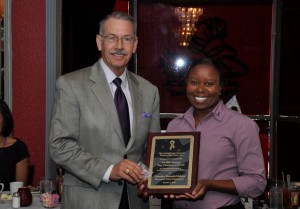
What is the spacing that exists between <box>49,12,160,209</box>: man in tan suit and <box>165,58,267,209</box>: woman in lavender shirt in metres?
0.28

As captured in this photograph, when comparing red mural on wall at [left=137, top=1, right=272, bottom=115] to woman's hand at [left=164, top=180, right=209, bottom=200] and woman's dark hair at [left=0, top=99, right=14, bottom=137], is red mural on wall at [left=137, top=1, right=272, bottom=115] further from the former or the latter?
woman's hand at [left=164, top=180, right=209, bottom=200]

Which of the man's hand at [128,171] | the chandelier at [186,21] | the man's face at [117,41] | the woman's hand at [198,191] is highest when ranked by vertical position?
the chandelier at [186,21]

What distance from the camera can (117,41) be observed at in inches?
99.2

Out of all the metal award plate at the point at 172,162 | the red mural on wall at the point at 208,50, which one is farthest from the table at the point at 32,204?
the red mural on wall at the point at 208,50

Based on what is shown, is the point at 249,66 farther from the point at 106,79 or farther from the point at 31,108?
the point at 106,79

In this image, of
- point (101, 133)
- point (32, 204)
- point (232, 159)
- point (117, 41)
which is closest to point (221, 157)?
point (232, 159)

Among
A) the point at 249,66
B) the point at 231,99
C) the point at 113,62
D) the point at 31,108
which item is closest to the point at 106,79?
the point at 113,62

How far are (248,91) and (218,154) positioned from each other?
500 centimetres

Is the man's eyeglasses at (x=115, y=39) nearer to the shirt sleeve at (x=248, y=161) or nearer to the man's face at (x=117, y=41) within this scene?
the man's face at (x=117, y=41)

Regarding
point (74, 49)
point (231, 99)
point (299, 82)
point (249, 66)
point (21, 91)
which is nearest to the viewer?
point (231, 99)

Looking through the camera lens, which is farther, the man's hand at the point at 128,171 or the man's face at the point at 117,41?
the man's face at the point at 117,41

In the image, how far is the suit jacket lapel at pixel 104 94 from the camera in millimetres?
2490

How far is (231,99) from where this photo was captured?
159 inches

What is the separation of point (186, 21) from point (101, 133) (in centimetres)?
512
